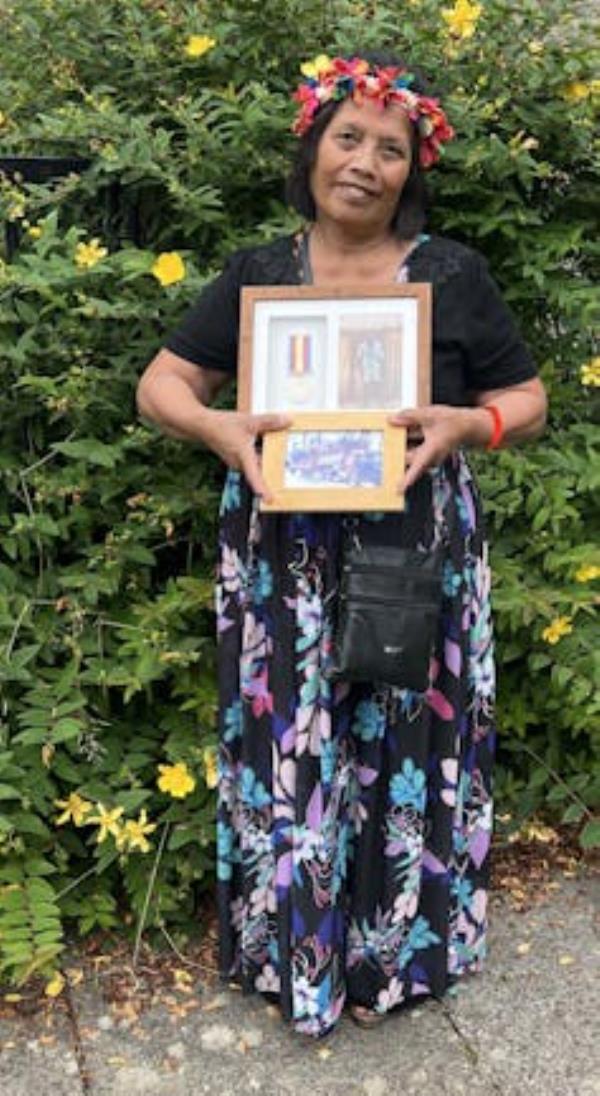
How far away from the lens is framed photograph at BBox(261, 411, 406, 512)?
2055 millimetres

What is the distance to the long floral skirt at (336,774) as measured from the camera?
229 centimetres

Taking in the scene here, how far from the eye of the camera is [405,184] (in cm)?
220

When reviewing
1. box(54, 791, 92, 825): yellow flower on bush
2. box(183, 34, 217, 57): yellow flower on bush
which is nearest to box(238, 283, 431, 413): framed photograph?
box(54, 791, 92, 825): yellow flower on bush

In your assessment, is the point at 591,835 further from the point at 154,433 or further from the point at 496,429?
the point at 154,433

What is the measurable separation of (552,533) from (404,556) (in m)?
0.97

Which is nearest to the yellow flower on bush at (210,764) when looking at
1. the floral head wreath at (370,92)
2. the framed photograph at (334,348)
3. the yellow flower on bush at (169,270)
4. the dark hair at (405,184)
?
the framed photograph at (334,348)

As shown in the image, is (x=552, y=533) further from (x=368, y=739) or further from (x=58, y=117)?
(x=58, y=117)

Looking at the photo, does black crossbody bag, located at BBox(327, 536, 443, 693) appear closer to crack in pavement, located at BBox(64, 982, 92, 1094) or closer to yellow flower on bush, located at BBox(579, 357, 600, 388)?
crack in pavement, located at BBox(64, 982, 92, 1094)

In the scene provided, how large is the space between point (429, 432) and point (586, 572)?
1022 millimetres

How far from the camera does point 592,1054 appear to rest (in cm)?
254

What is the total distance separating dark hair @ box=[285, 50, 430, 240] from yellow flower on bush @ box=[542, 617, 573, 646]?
1.02 m

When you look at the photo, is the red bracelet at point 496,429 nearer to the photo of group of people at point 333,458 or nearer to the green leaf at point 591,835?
the photo of group of people at point 333,458

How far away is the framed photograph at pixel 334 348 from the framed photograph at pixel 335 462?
4 cm

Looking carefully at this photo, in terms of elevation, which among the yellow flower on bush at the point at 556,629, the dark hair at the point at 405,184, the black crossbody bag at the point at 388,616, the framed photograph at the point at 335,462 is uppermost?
the dark hair at the point at 405,184
